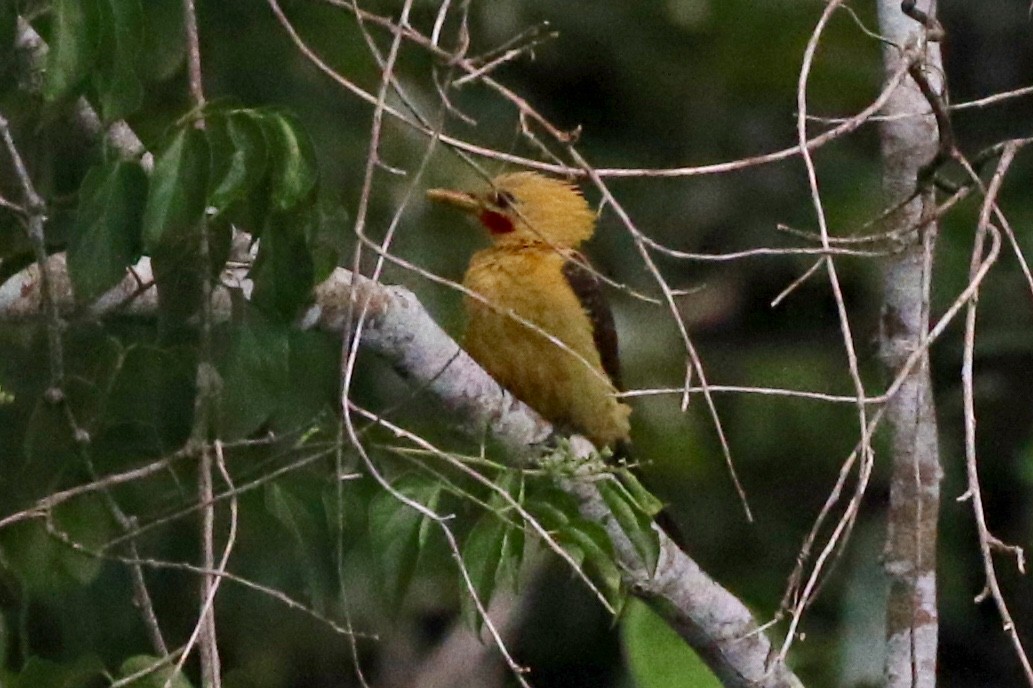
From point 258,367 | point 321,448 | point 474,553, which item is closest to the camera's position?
point 258,367

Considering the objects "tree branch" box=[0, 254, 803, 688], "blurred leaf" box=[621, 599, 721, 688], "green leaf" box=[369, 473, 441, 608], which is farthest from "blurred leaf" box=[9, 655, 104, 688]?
"blurred leaf" box=[621, 599, 721, 688]

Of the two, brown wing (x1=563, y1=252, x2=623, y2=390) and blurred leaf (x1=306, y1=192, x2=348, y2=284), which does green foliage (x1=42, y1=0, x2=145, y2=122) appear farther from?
brown wing (x1=563, y1=252, x2=623, y2=390)

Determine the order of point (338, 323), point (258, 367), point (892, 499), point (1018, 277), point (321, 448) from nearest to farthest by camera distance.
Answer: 1. point (258, 367)
2. point (321, 448)
3. point (338, 323)
4. point (892, 499)
5. point (1018, 277)

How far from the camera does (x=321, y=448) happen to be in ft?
10.4

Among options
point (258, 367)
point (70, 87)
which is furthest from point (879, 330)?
point (70, 87)

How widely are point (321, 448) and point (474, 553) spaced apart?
386 mm

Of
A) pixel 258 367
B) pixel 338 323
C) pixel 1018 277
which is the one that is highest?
pixel 258 367

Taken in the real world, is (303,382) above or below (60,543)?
above

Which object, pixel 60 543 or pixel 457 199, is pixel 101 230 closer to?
pixel 60 543

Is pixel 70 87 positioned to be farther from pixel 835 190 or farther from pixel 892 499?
pixel 835 190

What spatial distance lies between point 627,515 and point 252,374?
2.50 ft

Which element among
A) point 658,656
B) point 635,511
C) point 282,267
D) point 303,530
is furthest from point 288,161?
point 658,656

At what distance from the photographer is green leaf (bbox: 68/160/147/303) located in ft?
8.32

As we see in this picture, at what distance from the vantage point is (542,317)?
4.72 m
